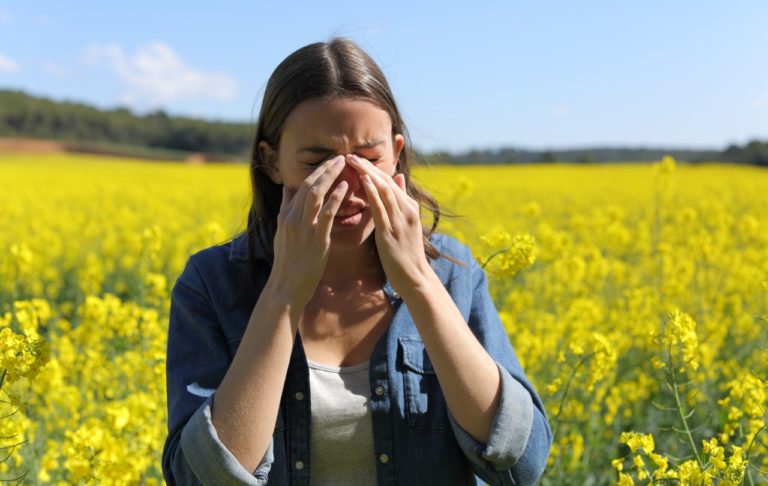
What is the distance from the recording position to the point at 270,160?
155 centimetres

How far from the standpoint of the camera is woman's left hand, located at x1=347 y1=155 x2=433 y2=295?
51.1 inches

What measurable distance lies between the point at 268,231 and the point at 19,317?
96 centimetres

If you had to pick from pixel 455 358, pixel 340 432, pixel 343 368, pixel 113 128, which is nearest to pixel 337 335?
pixel 343 368

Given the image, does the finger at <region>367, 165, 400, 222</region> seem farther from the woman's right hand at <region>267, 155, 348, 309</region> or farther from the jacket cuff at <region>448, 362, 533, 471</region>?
the jacket cuff at <region>448, 362, 533, 471</region>

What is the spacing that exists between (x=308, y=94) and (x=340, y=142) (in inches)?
4.2

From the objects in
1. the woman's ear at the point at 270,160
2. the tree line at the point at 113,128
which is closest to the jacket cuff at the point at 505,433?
the woman's ear at the point at 270,160

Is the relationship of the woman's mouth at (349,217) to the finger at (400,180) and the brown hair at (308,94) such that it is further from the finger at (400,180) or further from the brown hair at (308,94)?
the brown hair at (308,94)

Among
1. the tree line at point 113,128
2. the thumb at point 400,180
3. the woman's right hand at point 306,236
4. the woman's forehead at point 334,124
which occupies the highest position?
the woman's forehead at point 334,124

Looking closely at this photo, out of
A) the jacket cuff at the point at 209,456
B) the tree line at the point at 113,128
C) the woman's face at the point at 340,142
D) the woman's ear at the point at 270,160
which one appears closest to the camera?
the jacket cuff at the point at 209,456

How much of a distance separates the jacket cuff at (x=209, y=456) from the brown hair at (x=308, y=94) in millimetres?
318

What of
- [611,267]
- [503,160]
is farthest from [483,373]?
[503,160]

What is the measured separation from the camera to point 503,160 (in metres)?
31.5

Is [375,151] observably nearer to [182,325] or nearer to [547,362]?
[182,325]

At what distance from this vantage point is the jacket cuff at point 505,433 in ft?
4.35
